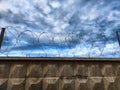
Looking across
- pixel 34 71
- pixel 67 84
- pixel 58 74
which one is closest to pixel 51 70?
pixel 58 74

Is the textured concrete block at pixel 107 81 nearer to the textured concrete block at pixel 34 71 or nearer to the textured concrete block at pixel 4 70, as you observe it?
the textured concrete block at pixel 34 71

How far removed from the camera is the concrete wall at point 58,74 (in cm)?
479

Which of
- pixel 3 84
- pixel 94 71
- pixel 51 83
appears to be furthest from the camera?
pixel 94 71

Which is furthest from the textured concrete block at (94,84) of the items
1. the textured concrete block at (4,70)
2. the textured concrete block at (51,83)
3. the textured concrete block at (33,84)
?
the textured concrete block at (4,70)

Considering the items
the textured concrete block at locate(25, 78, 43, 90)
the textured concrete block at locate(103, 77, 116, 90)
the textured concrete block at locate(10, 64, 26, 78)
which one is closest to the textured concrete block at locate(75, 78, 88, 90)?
the textured concrete block at locate(103, 77, 116, 90)

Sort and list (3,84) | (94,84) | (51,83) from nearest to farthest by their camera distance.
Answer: (3,84) → (51,83) → (94,84)

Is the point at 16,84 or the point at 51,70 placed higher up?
the point at 51,70

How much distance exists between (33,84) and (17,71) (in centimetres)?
60

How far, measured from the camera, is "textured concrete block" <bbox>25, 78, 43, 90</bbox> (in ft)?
15.6

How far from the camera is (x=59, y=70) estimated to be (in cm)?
496

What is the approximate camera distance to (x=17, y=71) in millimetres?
4840

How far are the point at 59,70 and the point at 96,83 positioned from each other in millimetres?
1162

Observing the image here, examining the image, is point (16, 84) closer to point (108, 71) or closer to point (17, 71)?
point (17, 71)

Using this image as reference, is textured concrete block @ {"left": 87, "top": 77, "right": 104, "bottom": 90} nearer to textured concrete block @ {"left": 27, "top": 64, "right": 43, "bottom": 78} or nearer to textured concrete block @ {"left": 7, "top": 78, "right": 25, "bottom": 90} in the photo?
textured concrete block @ {"left": 27, "top": 64, "right": 43, "bottom": 78}
